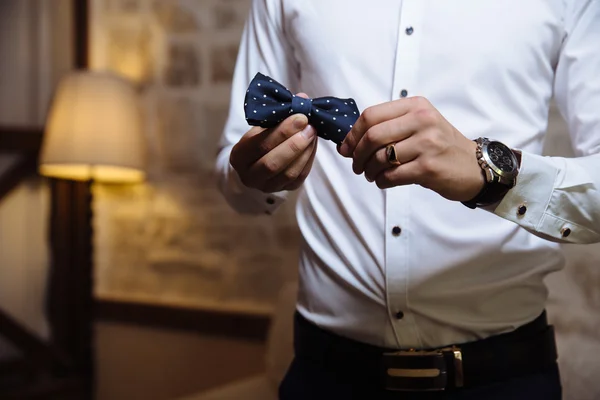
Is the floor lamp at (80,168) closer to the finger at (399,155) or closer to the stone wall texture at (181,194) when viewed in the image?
the stone wall texture at (181,194)

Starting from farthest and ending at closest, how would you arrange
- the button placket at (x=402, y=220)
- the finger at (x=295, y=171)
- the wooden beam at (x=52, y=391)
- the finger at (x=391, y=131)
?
the wooden beam at (x=52, y=391) < the button placket at (x=402, y=220) < the finger at (x=295, y=171) < the finger at (x=391, y=131)

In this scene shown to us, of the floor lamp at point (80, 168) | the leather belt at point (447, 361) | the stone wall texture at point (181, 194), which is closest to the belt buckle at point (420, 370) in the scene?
the leather belt at point (447, 361)

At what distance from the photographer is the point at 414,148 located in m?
0.77

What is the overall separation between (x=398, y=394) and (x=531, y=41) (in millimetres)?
589

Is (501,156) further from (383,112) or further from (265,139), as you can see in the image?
(265,139)

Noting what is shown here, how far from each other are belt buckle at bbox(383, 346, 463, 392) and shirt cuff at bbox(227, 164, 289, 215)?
340mm

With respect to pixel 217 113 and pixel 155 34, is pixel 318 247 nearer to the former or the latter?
pixel 217 113

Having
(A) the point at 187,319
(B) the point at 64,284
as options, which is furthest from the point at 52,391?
(A) the point at 187,319

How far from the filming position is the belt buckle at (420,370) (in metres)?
0.94

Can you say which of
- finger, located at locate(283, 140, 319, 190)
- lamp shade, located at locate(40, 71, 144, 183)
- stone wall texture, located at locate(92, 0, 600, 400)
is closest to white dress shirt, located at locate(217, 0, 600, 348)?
finger, located at locate(283, 140, 319, 190)

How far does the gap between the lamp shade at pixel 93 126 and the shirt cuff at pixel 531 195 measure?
190cm

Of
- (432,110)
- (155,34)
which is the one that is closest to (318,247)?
(432,110)

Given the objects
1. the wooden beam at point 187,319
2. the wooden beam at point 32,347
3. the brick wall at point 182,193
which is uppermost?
the brick wall at point 182,193

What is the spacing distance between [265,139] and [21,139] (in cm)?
230
